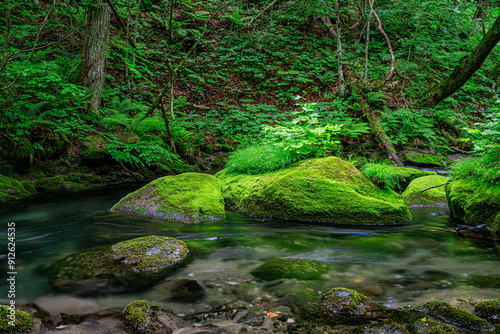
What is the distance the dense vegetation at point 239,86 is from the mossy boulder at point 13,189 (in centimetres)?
50

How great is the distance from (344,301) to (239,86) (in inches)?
602

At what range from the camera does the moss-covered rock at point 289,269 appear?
9.45 feet

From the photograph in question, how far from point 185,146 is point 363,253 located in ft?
27.5

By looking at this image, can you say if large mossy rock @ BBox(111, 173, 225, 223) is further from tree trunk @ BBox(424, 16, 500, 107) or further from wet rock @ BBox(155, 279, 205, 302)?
tree trunk @ BBox(424, 16, 500, 107)

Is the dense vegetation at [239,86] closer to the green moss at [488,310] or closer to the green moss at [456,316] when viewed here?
the green moss at [488,310]

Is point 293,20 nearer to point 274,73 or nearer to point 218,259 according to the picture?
point 274,73

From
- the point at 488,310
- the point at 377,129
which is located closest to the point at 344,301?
the point at 488,310

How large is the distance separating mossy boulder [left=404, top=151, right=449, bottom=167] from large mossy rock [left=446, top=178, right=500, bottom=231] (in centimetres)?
481

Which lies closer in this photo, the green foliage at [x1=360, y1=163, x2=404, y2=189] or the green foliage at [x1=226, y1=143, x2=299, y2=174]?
the green foliage at [x1=360, y1=163, x2=404, y2=189]

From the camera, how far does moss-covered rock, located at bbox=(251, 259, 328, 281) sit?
2.88m

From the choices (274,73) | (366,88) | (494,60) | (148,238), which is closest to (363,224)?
(148,238)

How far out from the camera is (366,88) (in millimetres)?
13656

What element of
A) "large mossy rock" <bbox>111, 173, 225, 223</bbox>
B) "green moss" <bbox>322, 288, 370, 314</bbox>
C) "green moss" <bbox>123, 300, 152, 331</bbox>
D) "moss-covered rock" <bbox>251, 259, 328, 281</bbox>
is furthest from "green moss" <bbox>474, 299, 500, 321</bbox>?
"large mossy rock" <bbox>111, 173, 225, 223</bbox>

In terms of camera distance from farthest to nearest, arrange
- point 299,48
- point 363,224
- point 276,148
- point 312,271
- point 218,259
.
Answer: point 299,48 → point 276,148 → point 363,224 → point 218,259 → point 312,271
